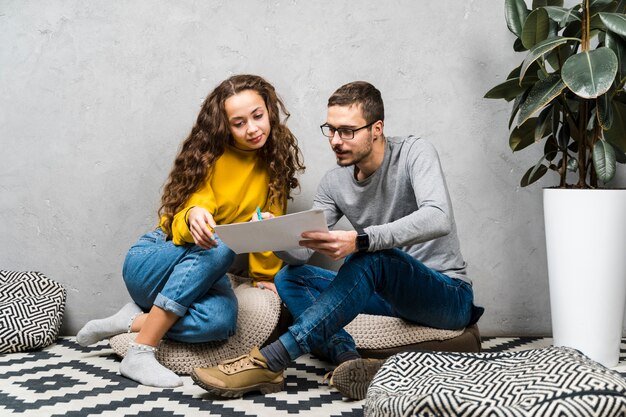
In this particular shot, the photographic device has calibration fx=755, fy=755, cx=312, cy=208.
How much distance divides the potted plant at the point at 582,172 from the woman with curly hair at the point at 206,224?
89 centimetres

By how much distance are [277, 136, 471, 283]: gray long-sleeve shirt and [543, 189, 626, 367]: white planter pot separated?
0.37 metres

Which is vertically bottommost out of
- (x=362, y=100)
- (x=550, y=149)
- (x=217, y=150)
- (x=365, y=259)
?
(x=365, y=259)

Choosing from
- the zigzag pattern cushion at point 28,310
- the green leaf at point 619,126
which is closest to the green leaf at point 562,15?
the green leaf at point 619,126

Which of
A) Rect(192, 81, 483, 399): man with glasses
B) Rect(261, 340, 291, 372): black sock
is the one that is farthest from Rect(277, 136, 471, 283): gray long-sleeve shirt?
Rect(261, 340, 291, 372): black sock

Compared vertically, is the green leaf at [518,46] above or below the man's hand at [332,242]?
above

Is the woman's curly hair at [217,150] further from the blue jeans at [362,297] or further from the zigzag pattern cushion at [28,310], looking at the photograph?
the zigzag pattern cushion at [28,310]

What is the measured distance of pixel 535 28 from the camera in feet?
8.52

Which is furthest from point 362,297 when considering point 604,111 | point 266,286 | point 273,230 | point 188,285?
point 604,111

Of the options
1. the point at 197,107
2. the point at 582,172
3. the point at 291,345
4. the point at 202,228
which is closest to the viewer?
the point at 291,345

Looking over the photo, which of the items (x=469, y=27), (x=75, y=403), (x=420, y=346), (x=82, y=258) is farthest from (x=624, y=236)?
(x=82, y=258)

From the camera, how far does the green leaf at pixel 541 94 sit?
246 cm

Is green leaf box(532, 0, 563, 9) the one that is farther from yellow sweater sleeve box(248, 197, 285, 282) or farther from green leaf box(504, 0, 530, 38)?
yellow sweater sleeve box(248, 197, 285, 282)

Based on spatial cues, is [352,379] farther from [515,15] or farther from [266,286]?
[515,15]

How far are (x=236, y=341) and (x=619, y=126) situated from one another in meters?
1.52
